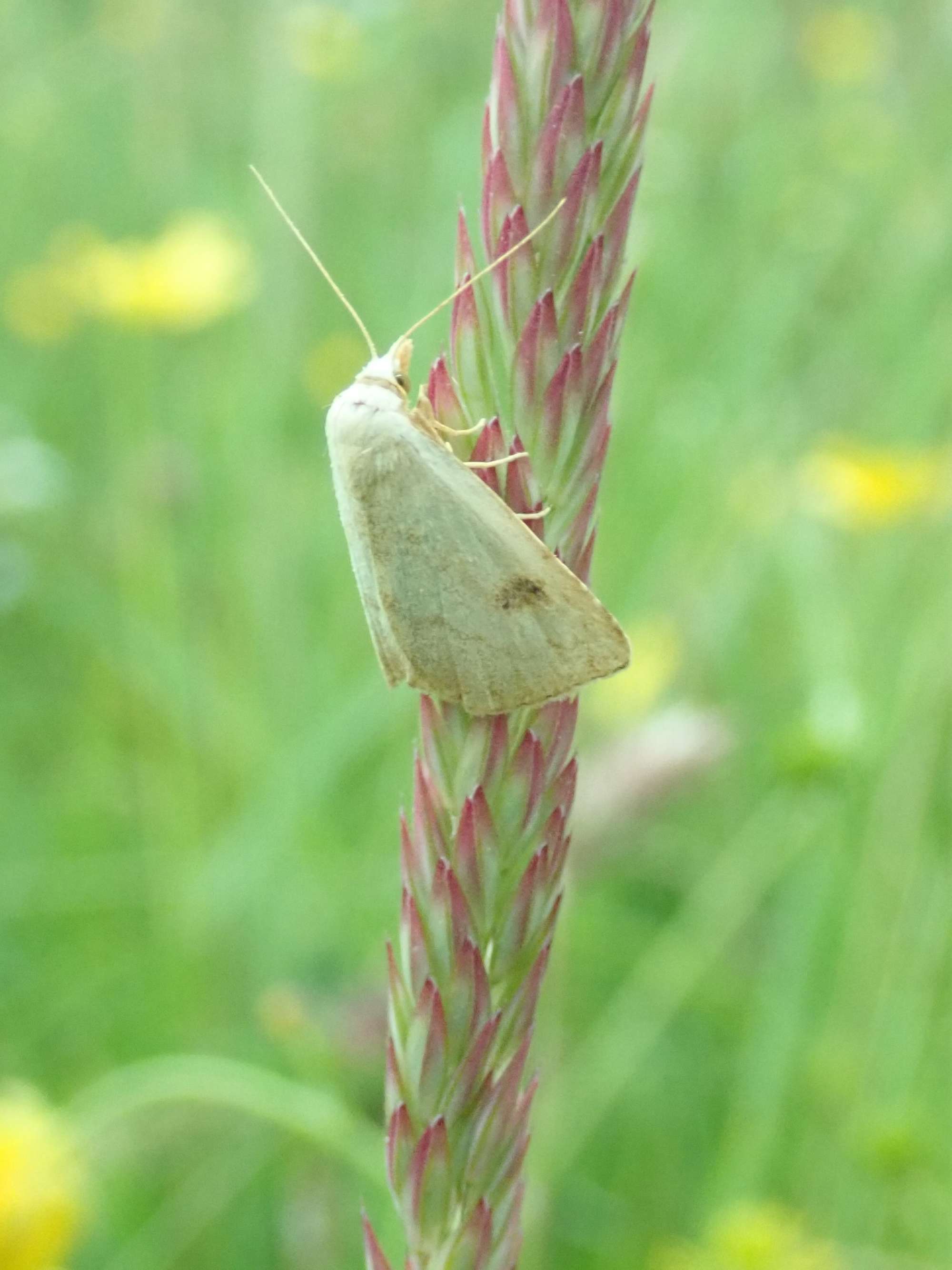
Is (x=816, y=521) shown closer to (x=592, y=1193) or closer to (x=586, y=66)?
(x=592, y=1193)

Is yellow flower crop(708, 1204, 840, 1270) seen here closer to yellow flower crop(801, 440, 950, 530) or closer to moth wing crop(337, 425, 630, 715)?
moth wing crop(337, 425, 630, 715)

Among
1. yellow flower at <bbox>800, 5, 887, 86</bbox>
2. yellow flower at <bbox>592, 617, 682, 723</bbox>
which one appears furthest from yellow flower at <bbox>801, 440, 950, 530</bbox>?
yellow flower at <bbox>800, 5, 887, 86</bbox>

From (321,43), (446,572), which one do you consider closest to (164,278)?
(321,43)


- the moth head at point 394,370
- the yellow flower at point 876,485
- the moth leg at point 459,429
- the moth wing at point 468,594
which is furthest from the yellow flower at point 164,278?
the moth leg at point 459,429

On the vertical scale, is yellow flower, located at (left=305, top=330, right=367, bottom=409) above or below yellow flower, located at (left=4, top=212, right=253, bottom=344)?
above

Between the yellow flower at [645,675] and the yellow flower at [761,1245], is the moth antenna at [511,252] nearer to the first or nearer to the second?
the yellow flower at [761,1245]

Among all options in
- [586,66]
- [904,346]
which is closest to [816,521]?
[904,346]
